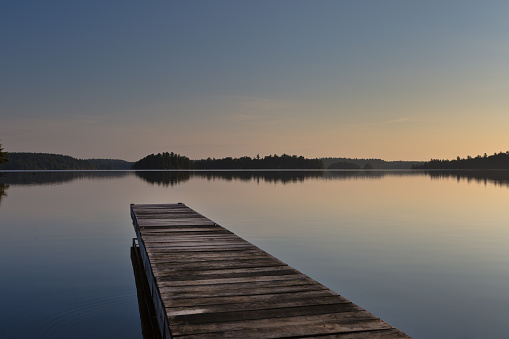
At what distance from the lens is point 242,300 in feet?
20.6

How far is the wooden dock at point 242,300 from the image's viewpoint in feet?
17.2

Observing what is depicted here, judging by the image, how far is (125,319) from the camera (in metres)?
8.87

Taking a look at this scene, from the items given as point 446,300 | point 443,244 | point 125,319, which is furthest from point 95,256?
point 443,244

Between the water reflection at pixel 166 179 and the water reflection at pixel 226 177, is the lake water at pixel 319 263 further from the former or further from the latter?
the water reflection at pixel 166 179

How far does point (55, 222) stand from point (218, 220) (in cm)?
821

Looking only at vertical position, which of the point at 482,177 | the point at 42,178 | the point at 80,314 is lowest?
the point at 80,314

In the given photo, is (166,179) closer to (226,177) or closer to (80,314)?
(226,177)

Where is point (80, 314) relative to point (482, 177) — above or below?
below

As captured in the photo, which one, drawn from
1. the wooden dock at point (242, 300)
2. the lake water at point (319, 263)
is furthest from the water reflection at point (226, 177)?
the wooden dock at point (242, 300)

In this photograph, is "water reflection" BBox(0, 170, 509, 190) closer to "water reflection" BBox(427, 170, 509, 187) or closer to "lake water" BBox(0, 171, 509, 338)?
"water reflection" BBox(427, 170, 509, 187)

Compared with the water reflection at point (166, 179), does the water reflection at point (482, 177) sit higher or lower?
lower

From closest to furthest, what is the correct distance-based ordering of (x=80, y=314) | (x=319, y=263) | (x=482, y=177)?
(x=80, y=314)
(x=319, y=263)
(x=482, y=177)

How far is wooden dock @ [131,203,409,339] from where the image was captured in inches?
206

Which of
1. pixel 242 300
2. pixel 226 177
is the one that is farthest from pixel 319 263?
pixel 226 177
